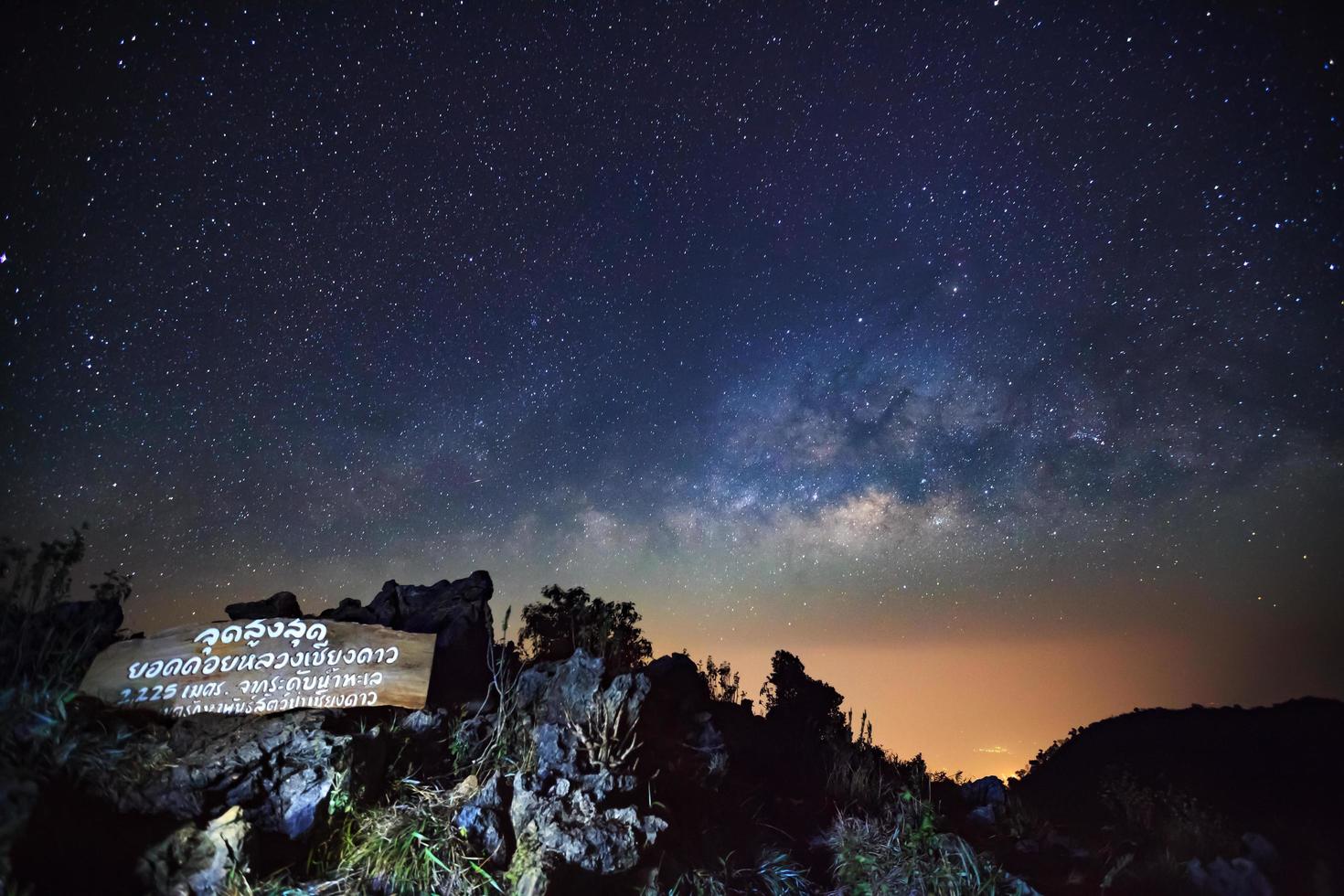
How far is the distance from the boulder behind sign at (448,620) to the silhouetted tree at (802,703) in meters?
6.14

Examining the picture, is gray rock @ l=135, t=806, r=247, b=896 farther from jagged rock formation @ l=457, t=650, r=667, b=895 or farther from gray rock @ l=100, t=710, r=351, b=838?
jagged rock formation @ l=457, t=650, r=667, b=895

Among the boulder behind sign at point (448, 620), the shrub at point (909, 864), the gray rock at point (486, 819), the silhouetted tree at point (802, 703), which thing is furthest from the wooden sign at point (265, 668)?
the silhouetted tree at point (802, 703)

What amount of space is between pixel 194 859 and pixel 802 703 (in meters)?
11.2

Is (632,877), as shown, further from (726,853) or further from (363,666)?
(363,666)

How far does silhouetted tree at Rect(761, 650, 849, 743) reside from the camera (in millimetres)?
12398

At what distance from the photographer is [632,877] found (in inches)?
245

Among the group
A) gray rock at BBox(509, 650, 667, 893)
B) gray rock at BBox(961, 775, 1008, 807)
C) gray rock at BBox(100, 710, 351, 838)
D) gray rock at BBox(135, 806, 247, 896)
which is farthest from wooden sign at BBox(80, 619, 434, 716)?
gray rock at BBox(961, 775, 1008, 807)

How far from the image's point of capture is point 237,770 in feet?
20.1

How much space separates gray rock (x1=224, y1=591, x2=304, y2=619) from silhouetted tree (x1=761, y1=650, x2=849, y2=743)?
8535mm

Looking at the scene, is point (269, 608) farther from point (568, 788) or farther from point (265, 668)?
point (568, 788)


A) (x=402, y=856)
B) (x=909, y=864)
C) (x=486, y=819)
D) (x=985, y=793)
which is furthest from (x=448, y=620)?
(x=985, y=793)

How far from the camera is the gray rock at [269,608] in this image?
360 inches

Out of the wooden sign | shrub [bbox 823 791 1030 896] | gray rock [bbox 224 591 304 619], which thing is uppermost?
gray rock [bbox 224 591 304 619]

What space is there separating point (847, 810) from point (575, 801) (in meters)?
4.92
